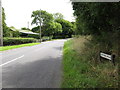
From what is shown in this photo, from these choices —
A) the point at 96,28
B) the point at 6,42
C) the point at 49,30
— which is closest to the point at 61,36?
the point at 49,30

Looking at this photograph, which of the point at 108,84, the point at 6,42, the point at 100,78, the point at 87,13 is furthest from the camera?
the point at 6,42

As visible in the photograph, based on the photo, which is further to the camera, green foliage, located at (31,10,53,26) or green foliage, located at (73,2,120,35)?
green foliage, located at (31,10,53,26)

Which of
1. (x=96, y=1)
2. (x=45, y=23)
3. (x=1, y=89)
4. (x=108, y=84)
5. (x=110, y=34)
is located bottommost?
(x=1, y=89)

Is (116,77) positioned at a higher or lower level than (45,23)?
lower

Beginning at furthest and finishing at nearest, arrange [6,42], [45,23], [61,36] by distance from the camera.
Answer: [61,36], [45,23], [6,42]

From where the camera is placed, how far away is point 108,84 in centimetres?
371

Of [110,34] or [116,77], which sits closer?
[116,77]

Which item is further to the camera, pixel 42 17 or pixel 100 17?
pixel 42 17

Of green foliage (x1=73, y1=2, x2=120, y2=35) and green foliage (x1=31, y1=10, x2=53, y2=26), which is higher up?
green foliage (x1=31, y1=10, x2=53, y2=26)

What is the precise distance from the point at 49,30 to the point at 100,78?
49806 mm

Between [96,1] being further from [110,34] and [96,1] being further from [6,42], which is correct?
[6,42]

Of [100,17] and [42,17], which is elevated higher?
[42,17]

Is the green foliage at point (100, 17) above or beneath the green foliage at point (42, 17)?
beneath

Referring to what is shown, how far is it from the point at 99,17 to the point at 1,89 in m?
4.69
